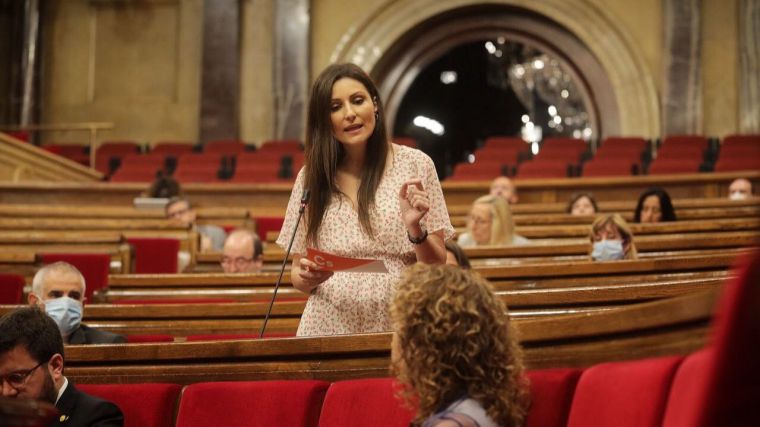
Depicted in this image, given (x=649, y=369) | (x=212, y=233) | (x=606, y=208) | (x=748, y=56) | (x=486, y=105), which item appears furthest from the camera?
(x=486, y=105)

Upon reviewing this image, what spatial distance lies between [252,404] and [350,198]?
519mm

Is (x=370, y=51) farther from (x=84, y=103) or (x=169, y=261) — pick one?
(x=169, y=261)

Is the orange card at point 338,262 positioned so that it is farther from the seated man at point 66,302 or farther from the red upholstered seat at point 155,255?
the red upholstered seat at point 155,255

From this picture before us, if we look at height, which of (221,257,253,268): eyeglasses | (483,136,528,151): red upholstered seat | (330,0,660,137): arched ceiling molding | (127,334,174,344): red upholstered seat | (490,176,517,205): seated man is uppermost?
(330,0,660,137): arched ceiling molding

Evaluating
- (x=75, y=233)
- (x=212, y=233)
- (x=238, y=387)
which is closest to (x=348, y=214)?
(x=238, y=387)

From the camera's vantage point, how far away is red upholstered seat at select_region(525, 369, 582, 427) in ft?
5.09

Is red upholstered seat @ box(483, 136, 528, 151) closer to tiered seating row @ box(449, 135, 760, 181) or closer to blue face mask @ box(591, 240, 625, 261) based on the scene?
tiered seating row @ box(449, 135, 760, 181)

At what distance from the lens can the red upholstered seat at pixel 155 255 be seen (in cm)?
529

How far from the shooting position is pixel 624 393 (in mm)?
1401

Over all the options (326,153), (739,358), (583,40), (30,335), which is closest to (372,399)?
(326,153)

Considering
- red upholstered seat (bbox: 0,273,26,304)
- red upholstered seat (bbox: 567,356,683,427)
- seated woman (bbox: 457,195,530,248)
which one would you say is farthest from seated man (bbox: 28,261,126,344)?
seated woman (bbox: 457,195,530,248)

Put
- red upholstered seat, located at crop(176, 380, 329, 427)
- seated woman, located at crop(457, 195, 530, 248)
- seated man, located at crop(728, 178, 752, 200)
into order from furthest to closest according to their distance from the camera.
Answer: seated man, located at crop(728, 178, 752, 200) < seated woman, located at crop(457, 195, 530, 248) < red upholstered seat, located at crop(176, 380, 329, 427)

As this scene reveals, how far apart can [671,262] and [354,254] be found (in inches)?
72.0

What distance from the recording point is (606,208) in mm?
7059
